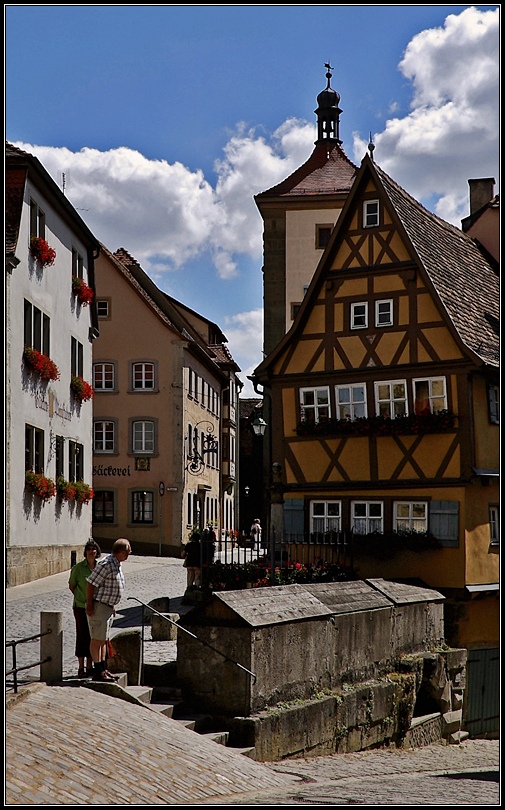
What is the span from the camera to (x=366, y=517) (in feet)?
79.2

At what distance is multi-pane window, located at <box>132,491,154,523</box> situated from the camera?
4112cm

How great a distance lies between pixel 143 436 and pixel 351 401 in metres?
18.5

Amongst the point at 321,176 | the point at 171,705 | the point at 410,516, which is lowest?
the point at 171,705

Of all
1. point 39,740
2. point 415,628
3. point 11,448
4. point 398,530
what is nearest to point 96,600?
point 39,740

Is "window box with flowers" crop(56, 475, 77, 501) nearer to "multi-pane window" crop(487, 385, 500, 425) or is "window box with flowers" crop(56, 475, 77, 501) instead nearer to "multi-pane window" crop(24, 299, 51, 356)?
"multi-pane window" crop(24, 299, 51, 356)

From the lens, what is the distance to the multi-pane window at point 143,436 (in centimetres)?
4172

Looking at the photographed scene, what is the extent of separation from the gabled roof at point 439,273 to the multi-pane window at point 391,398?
6.14ft

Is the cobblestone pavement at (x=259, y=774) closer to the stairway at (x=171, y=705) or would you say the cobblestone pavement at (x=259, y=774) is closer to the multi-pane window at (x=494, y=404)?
the stairway at (x=171, y=705)

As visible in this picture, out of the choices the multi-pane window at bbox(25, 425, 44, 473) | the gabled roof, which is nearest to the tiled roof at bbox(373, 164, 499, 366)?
the gabled roof

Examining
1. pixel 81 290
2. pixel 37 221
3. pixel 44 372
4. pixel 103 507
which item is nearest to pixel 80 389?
pixel 81 290

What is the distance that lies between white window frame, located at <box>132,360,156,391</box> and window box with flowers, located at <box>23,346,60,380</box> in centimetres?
1658

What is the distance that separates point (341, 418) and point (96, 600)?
13687mm

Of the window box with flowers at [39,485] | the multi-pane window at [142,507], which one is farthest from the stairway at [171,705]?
the multi-pane window at [142,507]

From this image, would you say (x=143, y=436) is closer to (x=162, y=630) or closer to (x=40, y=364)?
(x=40, y=364)
